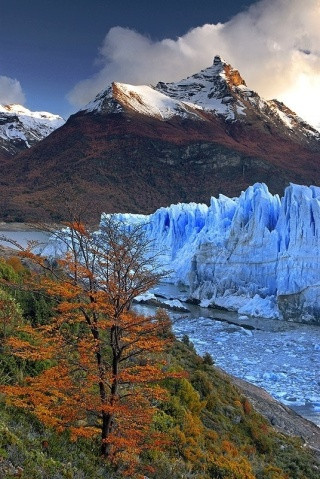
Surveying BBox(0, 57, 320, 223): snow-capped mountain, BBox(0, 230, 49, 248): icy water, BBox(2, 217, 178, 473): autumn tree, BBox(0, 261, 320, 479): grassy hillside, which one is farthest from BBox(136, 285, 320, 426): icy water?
BBox(0, 57, 320, 223): snow-capped mountain

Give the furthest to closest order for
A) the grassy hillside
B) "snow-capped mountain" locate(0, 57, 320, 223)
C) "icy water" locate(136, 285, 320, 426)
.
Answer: "snow-capped mountain" locate(0, 57, 320, 223) → "icy water" locate(136, 285, 320, 426) → the grassy hillside

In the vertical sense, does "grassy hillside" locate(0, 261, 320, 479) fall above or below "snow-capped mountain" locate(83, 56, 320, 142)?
below

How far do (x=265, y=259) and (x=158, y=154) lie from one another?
87698 millimetres

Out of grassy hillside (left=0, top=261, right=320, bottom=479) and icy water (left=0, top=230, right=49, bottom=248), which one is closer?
grassy hillside (left=0, top=261, right=320, bottom=479)

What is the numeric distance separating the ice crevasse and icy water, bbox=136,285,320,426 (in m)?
1.39

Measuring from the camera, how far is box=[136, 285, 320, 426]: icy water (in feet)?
49.0

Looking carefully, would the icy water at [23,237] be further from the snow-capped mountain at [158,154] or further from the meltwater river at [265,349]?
the snow-capped mountain at [158,154]

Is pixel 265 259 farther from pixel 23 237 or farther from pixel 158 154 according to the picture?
pixel 158 154

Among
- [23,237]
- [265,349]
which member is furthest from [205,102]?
[265,349]

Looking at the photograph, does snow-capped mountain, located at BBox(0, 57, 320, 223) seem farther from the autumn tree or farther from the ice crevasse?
the autumn tree

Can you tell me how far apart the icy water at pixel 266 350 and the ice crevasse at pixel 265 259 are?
1.39m

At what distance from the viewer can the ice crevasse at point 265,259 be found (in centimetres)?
2597

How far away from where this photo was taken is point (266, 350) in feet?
64.8

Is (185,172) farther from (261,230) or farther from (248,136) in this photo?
(261,230)
